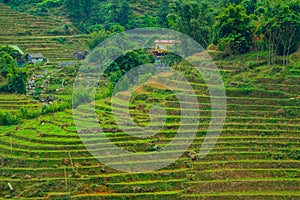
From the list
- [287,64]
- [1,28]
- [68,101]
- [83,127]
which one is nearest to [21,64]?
[1,28]

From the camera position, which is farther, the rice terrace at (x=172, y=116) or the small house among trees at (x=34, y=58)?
the small house among trees at (x=34, y=58)

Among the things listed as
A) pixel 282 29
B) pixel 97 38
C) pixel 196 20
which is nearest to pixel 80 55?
pixel 97 38

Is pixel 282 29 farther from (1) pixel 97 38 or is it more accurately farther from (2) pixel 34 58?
(2) pixel 34 58

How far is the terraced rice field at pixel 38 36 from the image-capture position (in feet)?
174

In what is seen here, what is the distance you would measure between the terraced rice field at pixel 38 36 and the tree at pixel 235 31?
16942 mm

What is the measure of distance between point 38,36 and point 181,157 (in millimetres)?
29114

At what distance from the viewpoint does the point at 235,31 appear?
37781 mm

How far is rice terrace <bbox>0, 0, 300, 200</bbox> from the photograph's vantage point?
28.9 m

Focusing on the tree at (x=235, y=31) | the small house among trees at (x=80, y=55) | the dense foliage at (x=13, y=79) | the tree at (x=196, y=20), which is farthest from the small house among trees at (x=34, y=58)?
the tree at (x=235, y=31)

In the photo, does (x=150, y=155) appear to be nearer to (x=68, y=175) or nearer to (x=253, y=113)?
(x=68, y=175)

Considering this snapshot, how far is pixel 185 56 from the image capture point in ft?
142

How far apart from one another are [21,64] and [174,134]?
2128cm

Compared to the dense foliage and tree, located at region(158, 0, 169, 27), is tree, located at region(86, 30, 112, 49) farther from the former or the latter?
the dense foliage

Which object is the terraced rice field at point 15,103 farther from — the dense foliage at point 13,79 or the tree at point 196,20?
the tree at point 196,20
